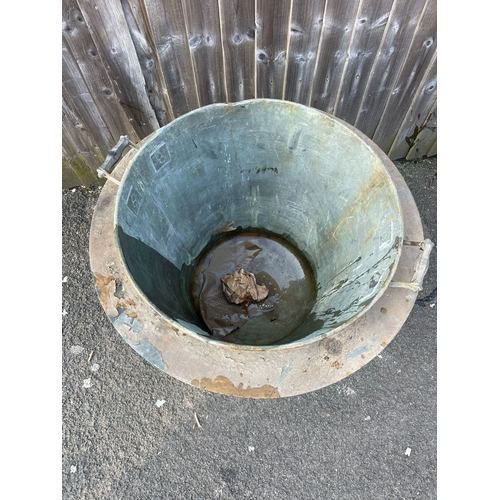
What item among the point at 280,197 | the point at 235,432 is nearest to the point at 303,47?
the point at 280,197

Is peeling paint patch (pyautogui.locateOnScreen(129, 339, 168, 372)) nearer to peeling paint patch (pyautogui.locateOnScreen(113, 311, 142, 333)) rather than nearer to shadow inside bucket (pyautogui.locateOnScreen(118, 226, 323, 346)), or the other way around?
peeling paint patch (pyautogui.locateOnScreen(113, 311, 142, 333))

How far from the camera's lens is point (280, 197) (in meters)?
1.84

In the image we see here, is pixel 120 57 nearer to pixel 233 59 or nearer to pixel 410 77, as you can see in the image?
pixel 233 59

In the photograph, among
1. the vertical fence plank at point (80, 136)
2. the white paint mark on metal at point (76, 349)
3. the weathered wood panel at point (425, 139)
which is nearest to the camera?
the vertical fence plank at point (80, 136)

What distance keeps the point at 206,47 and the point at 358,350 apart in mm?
1380

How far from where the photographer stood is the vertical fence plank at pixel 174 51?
1423mm

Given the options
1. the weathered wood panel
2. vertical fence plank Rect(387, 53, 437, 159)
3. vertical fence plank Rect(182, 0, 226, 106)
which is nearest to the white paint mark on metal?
vertical fence plank Rect(182, 0, 226, 106)

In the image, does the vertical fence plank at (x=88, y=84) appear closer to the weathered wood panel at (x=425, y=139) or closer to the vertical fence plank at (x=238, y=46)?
the vertical fence plank at (x=238, y=46)

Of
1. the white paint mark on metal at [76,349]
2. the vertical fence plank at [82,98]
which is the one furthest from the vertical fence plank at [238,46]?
the white paint mark on metal at [76,349]

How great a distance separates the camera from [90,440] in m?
1.90

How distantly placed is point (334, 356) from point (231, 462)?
101 cm

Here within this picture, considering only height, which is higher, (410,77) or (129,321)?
(410,77)

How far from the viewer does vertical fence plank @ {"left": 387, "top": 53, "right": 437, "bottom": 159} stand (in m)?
1.92

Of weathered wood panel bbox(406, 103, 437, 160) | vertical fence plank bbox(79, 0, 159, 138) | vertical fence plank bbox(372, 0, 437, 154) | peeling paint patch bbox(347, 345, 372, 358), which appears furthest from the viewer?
weathered wood panel bbox(406, 103, 437, 160)
